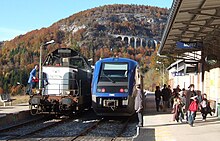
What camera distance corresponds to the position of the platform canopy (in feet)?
38.5

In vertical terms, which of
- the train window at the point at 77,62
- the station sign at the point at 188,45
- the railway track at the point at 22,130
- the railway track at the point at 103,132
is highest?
the station sign at the point at 188,45

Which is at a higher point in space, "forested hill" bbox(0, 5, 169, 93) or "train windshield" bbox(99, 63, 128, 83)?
"forested hill" bbox(0, 5, 169, 93)

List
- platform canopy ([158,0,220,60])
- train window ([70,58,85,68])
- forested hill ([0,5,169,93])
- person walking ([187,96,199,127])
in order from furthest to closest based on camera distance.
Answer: forested hill ([0,5,169,93]) < train window ([70,58,85,68]) < person walking ([187,96,199,127]) < platform canopy ([158,0,220,60])

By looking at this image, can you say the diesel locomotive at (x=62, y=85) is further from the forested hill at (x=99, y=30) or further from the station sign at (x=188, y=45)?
the forested hill at (x=99, y=30)

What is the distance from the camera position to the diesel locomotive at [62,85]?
1861cm

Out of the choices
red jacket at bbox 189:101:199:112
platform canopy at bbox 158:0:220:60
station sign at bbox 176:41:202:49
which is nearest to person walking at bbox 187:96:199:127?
red jacket at bbox 189:101:199:112

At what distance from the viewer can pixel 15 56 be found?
3917 inches

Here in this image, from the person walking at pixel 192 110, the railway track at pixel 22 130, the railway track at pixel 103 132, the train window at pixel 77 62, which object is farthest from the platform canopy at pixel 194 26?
the railway track at pixel 22 130

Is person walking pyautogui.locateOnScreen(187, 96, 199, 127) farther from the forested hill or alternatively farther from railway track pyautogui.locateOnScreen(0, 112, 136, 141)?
the forested hill

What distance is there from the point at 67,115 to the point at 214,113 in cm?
828

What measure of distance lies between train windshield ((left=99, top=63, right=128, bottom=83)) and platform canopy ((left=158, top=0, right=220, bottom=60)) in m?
2.51

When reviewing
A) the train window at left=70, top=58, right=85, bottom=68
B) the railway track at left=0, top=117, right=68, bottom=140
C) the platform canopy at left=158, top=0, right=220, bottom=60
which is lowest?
the railway track at left=0, top=117, right=68, bottom=140

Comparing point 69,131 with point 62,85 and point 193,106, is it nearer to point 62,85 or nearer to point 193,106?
point 62,85

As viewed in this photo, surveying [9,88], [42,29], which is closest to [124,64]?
[9,88]
